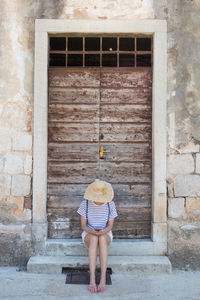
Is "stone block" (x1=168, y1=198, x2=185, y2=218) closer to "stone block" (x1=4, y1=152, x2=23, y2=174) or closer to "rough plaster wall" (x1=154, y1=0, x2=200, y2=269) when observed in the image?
"rough plaster wall" (x1=154, y1=0, x2=200, y2=269)

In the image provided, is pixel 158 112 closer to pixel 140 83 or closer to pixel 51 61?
pixel 140 83

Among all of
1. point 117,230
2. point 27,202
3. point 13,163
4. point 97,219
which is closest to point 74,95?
point 13,163

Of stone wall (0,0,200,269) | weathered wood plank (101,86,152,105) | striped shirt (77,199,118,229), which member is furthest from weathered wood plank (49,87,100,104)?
striped shirt (77,199,118,229)

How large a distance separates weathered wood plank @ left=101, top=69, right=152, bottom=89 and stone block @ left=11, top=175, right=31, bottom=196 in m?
Result: 1.71

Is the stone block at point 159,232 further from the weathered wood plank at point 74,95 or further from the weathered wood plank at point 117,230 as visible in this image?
the weathered wood plank at point 74,95

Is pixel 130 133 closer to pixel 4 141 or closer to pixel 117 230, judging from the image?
pixel 117 230

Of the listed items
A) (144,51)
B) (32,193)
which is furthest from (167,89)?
(32,193)

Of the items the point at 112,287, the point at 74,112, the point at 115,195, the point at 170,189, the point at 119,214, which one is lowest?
the point at 112,287

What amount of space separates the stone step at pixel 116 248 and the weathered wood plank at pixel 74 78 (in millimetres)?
2214

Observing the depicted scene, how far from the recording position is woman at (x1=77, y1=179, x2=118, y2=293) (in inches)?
149

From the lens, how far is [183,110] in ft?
14.4

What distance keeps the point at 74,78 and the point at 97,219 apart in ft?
6.62

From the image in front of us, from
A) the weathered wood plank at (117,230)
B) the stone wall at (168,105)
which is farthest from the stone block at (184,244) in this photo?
the weathered wood plank at (117,230)

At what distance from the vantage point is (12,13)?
4.38 m
